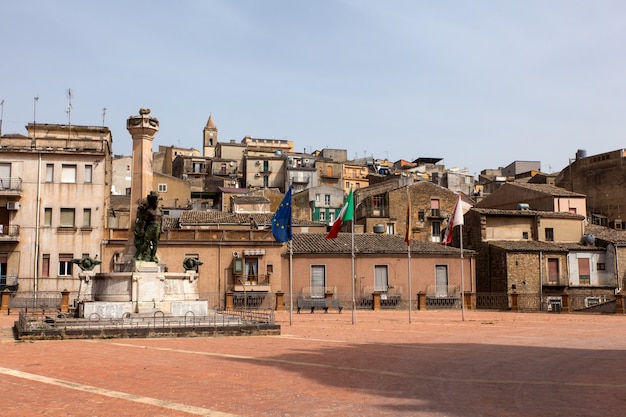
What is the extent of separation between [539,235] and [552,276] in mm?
4181

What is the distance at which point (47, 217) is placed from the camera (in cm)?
4516

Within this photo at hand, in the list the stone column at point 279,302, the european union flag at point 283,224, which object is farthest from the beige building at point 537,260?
the european union flag at point 283,224

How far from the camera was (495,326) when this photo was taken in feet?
88.1

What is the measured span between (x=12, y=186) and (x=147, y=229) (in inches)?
1032

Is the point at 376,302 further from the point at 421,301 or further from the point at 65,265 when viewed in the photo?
the point at 65,265

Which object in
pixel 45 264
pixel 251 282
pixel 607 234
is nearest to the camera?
pixel 251 282

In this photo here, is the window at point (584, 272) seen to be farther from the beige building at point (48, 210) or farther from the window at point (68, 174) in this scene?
the window at point (68, 174)

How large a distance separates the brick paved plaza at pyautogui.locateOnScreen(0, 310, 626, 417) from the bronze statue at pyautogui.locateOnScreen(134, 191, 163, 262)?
4482 mm

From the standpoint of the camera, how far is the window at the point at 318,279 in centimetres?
4309

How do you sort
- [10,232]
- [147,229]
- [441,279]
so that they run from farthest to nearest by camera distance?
[441,279] → [10,232] → [147,229]

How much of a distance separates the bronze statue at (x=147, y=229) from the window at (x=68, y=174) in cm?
2539

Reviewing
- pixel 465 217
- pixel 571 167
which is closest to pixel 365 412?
pixel 465 217

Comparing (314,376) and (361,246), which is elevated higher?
(361,246)

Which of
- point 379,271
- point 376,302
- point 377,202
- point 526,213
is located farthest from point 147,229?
point 377,202
